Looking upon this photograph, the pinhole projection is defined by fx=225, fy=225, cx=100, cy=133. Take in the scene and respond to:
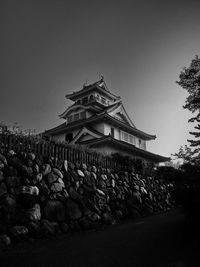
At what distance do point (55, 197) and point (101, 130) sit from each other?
1851 centimetres

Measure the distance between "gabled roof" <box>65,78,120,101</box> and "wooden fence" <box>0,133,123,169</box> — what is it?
23.7 meters

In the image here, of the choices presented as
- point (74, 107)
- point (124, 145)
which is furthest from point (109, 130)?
point (74, 107)

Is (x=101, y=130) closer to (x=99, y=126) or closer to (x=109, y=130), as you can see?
(x=99, y=126)

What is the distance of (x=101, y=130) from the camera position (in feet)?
87.9

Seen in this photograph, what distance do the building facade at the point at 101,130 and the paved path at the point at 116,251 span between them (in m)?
16.0

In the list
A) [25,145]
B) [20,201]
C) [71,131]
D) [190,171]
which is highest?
[71,131]

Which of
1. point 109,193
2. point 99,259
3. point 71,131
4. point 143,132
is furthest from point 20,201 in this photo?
point 143,132

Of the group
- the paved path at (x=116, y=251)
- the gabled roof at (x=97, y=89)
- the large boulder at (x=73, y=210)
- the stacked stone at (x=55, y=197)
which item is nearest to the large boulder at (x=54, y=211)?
the stacked stone at (x=55, y=197)

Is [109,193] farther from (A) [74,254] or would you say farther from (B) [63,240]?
(A) [74,254]

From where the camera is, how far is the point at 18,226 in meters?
6.74

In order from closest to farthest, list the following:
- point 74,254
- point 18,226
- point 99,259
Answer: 1. point 99,259
2. point 74,254
3. point 18,226

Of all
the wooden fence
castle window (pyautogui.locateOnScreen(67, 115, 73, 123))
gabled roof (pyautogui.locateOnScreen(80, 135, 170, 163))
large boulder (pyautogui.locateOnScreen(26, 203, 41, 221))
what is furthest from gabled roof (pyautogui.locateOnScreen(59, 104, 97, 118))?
large boulder (pyautogui.locateOnScreen(26, 203, 41, 221))

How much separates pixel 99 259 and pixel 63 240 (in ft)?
7.99

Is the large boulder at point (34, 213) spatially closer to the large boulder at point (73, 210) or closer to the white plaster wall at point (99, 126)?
the large boulder at point (73, 210)
